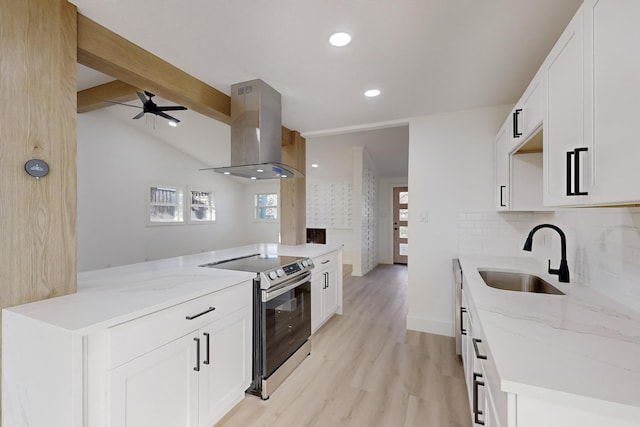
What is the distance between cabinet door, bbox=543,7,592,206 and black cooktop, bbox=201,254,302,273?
68.0 inches

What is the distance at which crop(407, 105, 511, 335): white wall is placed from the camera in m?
2.75

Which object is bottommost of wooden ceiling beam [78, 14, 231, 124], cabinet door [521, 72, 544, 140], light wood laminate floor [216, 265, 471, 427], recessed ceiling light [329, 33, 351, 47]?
light wood laminate floor [216, 265, 471, 427]

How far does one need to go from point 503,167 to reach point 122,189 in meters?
6.23

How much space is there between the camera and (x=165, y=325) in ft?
4.14

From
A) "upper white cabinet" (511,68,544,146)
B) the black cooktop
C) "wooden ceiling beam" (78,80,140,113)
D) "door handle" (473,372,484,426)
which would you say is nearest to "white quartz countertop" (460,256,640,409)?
"door handle" (473,372,484,426)

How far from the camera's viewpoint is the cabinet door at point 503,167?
85.4 inches

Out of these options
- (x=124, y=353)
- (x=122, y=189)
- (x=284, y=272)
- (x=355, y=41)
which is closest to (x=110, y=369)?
(x=124, y=353)

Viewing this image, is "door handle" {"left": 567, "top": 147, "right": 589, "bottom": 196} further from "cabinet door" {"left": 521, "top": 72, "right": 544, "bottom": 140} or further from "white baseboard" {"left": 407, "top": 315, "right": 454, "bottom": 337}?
"white baseboard" {"left": 407, "top": 315, "right": 454, "bottom": 337}

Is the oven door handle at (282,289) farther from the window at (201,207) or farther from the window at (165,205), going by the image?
the window at (201,207)

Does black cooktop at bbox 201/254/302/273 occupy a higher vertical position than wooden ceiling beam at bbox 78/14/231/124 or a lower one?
lower

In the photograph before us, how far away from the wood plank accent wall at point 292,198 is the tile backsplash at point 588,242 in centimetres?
206

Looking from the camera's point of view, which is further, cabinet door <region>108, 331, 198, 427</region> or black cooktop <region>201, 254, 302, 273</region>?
black cooktop <region>201, 254, 302, 273</region>

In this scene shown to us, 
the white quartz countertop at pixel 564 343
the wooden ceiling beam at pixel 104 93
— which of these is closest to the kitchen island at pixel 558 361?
the white quartz countertop at pixel 564 343

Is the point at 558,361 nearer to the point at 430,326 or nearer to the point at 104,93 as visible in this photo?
the point at 430,326
